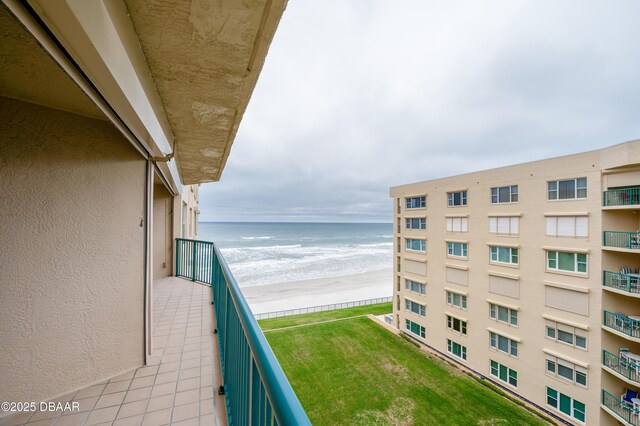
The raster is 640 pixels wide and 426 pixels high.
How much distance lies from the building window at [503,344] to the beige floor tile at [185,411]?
1504cm

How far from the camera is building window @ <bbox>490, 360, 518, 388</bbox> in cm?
1215

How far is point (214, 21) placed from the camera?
1.48 metres

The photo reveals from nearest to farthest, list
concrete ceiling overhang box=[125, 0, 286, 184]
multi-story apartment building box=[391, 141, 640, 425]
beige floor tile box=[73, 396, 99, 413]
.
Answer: concrete ceiling overhang box=[125, 0, 286, 184]
beige floor tile box=[73, 396, 99, 413]
multi-story apartment building box=[391, 141, 640, 425]

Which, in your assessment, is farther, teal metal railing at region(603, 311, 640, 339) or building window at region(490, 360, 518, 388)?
building window at region(490, 360, 518, 388)

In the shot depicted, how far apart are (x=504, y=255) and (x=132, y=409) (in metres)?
14.8

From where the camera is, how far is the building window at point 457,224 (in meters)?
14.2

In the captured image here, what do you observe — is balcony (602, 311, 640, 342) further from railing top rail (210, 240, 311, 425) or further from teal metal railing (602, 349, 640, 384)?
railing top rail (210, 240, 311, 425)

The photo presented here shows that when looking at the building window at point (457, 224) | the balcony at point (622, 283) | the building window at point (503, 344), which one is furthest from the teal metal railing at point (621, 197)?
the building window at point (503, 344)

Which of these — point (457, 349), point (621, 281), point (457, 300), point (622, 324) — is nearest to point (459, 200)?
point (457, 300)

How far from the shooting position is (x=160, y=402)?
244 centimetres

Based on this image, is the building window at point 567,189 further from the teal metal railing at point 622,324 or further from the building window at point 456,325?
the building window at point 456,325

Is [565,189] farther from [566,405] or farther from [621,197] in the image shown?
[566,405]

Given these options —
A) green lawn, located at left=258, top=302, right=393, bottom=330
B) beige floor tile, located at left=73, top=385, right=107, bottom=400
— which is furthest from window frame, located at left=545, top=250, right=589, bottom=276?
beige floor tile, located at left=73, top=385, right=107, bottom=400

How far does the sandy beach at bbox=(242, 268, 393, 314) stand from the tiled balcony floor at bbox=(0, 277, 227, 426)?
17.5 metres
